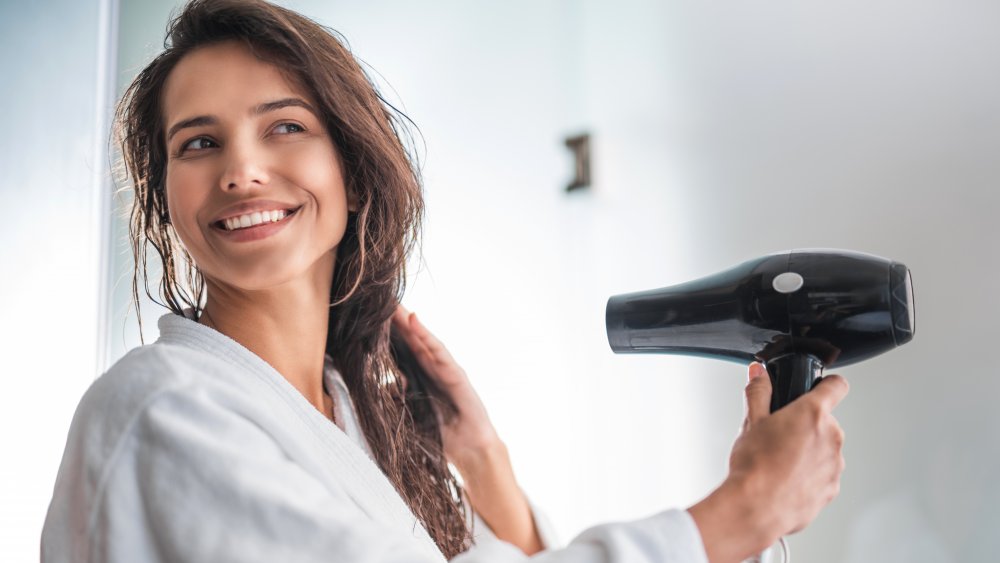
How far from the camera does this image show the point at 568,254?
2127 millimetres

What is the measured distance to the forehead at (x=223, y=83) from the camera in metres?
0.99

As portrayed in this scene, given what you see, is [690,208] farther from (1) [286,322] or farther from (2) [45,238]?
(2) [45,238]

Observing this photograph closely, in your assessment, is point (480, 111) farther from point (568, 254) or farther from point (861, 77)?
point (861, 77)

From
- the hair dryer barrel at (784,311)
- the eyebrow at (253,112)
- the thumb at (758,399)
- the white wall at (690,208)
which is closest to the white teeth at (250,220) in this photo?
the eyebrow at (253,112)

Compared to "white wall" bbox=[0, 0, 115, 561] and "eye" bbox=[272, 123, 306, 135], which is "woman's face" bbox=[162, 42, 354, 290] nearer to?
"eye" bbox=[272, 123, 306, 135]

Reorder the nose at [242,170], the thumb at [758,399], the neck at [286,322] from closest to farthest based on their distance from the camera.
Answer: the thumb at [758,399] → the nose at [242,170] → the neck at [286,322]

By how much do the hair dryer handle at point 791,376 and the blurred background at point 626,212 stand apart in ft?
1.85

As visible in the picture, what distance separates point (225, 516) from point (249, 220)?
348mm

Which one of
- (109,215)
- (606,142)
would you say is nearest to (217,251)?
(606,142)

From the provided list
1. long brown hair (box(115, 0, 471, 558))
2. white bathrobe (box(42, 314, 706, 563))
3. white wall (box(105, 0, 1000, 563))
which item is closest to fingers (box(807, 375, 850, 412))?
white bathrobe (box(42, 314, 706, 563))

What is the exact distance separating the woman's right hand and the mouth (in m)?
0.52

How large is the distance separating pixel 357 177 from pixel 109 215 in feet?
4.29

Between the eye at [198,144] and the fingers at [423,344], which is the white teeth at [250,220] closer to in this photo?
the eye at [198,144]

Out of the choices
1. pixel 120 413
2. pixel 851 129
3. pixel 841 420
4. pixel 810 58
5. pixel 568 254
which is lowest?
pixel 841 420
